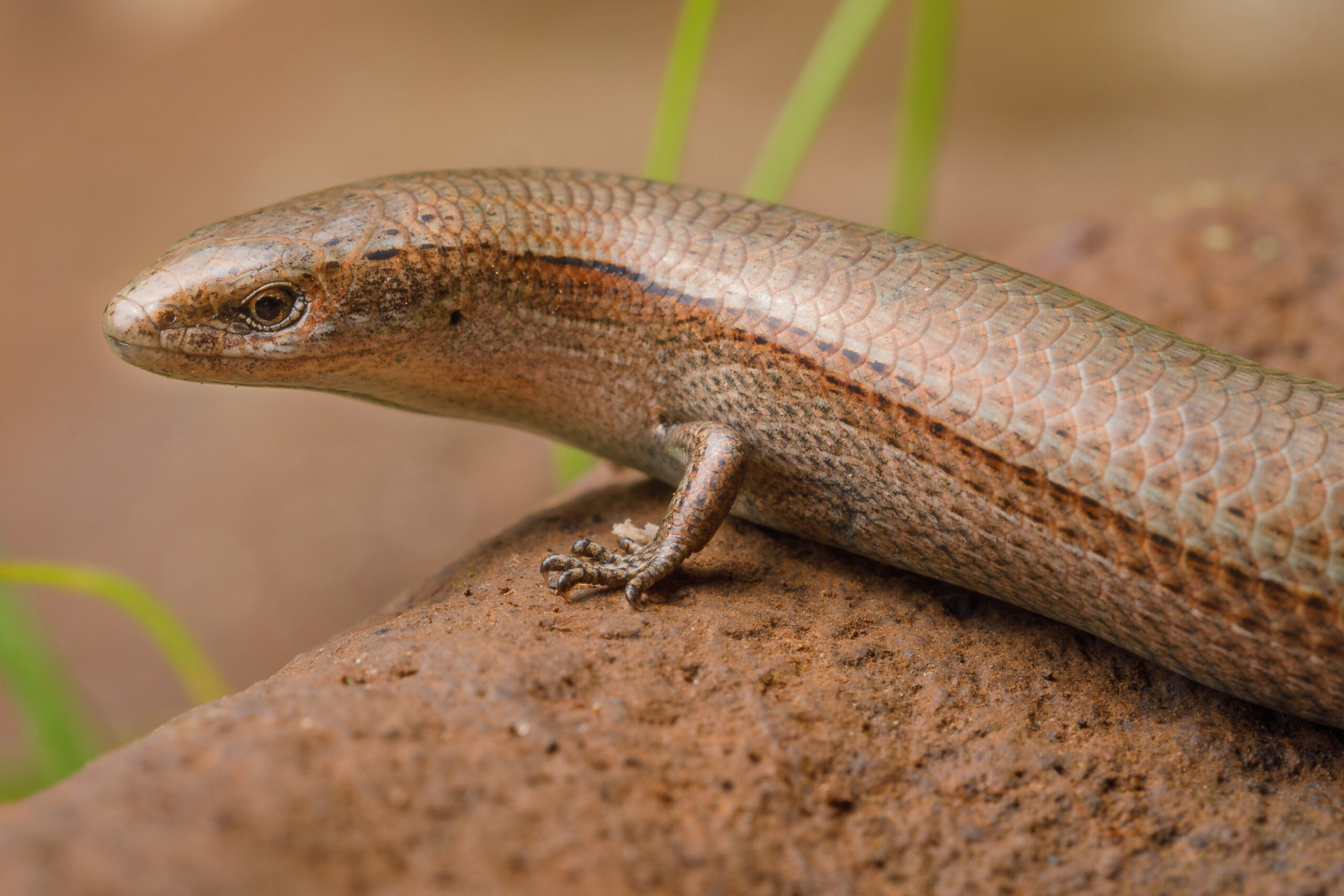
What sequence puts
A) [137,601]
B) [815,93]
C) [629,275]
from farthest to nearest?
1. [815,93]
2. [137,601]
3. [629,275]

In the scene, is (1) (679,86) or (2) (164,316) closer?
(2) (164,316)

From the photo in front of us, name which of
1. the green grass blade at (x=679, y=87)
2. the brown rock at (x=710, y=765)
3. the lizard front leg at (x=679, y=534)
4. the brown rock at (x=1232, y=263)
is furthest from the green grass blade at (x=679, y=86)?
the brown rock at (x=710, y=765)

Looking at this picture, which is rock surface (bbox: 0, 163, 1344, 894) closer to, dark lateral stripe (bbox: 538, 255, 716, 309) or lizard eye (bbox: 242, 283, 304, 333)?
dark lateral stripe (bbox: 538, 255, 716, 309)

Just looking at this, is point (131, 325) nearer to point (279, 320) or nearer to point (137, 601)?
point (279, 320)

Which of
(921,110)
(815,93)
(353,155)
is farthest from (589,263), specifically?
(353,155)

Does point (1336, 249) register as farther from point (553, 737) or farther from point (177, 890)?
point (177, 890)

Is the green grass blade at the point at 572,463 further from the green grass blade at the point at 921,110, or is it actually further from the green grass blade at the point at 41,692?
the green grass blade at the point at 41,692
